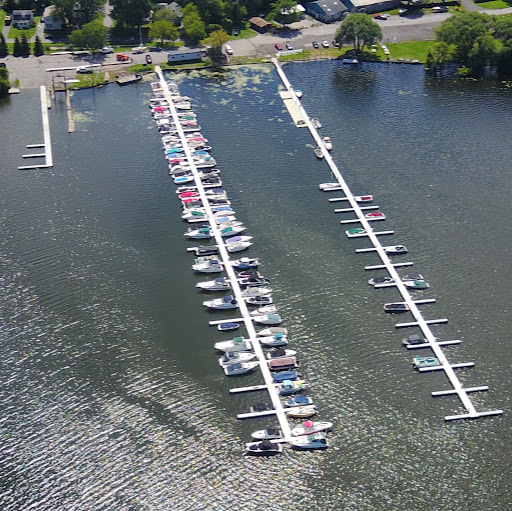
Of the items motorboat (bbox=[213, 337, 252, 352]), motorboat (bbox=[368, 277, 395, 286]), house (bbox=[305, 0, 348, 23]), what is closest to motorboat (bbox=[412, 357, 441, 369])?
motorboat (bbox=[368, 277, 395, 286])

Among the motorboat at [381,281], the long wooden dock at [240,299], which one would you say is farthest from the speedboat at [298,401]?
the motorboat at [381,281]

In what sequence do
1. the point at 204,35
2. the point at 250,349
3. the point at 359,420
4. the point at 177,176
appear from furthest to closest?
the point at 204,35 < the point at 177,176 < the point at 250,349 < the point at 359,420

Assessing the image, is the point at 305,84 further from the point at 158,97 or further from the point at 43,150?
the point at 43,150

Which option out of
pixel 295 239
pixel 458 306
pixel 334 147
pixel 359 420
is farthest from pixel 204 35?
pixel 359 420

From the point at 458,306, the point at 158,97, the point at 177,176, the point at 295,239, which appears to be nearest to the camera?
the point at 458,306

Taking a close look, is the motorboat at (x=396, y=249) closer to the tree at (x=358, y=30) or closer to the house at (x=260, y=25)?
the tree at (x=358, y=30)

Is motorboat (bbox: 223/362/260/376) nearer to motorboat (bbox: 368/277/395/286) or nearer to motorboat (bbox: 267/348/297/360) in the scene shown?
motorboat (bbox: 267/348/297/360)

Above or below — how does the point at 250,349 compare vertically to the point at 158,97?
below

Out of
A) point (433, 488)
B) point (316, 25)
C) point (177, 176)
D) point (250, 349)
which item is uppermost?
point (316, 25)
